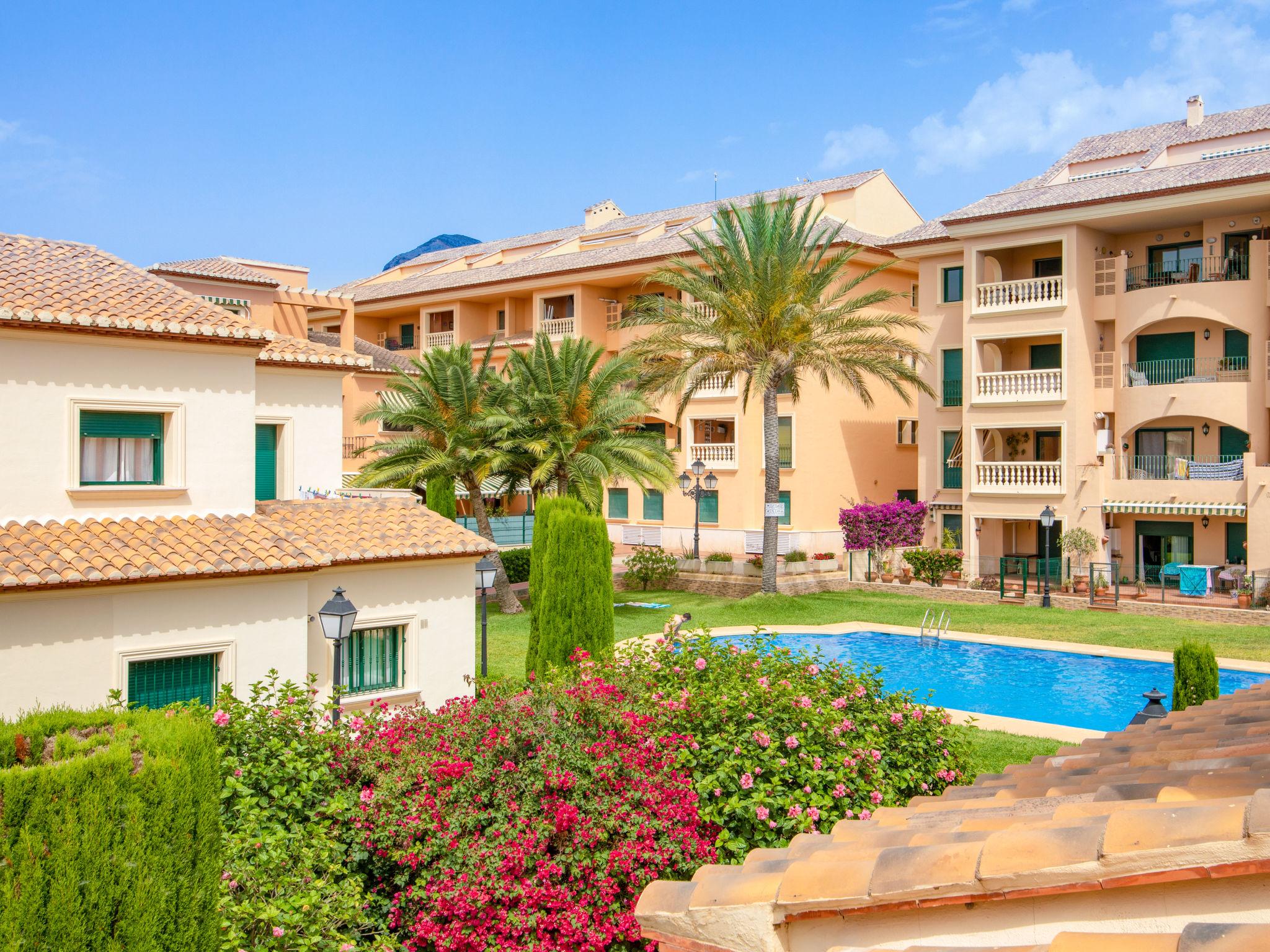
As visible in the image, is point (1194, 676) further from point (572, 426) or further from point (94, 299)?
point (572, 426)

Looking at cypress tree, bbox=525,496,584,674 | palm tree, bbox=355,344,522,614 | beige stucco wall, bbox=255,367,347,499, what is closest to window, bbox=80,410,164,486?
beige stucco wall, bbox=255,367,347,499

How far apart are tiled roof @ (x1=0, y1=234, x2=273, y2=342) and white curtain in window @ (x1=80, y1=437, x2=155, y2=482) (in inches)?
56.9

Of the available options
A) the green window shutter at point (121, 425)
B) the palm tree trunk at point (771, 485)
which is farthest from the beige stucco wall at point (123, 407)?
the palm tree trunk at point (771, 485)

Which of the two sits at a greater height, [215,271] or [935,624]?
[215,271]

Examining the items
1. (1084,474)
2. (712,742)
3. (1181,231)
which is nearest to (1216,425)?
(1084,474)

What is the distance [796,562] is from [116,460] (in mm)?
25083

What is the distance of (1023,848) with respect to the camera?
10.2 feet

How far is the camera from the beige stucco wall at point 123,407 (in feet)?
40.5

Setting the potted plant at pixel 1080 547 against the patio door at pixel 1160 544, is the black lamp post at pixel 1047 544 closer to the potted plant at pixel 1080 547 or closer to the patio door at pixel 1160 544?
the potted plant at pixel 1080 547

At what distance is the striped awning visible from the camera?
29.1 meters

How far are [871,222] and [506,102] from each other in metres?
17.2

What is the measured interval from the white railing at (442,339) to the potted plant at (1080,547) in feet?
99.3

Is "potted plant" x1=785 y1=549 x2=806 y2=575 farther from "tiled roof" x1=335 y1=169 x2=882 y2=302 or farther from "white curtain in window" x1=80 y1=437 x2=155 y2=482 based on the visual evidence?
"white curtain in window" x1=80 y1=437 x2=155 y2=482

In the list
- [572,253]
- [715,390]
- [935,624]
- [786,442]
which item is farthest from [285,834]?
[572,253]
